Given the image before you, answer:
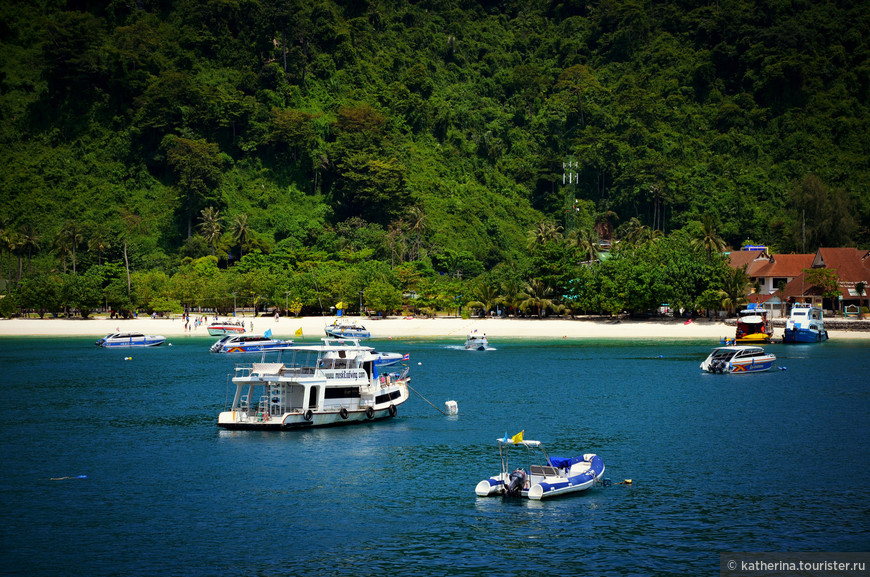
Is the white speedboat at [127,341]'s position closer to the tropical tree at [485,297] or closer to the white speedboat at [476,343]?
the white speedboat at [476,343]

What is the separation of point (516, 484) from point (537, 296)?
380 feet

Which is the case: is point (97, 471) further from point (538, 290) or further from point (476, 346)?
point (538, 290)

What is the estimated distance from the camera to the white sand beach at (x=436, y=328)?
473 feet

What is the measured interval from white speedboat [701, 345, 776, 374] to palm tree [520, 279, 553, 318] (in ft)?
191

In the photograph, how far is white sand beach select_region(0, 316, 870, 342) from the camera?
473 feet

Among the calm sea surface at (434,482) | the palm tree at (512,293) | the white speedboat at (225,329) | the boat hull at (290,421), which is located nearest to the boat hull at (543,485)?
the calm sea surface at (434,482)

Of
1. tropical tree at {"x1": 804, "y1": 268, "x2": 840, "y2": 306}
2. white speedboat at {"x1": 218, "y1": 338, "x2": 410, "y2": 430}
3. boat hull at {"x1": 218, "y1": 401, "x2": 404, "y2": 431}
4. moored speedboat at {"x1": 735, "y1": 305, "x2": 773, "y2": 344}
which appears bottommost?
boat hull at {"x1": 218, "y1": 401, "x2": 404, "y2": 431}

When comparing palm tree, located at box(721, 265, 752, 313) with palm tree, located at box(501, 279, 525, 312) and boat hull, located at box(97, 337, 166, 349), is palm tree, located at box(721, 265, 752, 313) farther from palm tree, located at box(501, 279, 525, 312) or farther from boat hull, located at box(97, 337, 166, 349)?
boat hull, located at box(97, 337, 166, 349)

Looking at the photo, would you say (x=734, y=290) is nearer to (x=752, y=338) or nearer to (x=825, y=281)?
(x=825, y=281)

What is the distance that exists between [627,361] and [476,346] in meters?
26.9

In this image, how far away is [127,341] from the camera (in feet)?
454

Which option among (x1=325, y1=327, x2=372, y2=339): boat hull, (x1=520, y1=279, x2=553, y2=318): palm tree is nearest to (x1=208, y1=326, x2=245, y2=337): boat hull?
(x1=325, y1=327, x2=372, y2=339): boat hull

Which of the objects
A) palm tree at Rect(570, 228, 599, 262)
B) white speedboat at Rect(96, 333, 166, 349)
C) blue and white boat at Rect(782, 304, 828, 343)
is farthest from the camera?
palm tree at Rect(570, 228, 599, 262)

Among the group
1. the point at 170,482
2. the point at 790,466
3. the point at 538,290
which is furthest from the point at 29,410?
the point at 538,290
